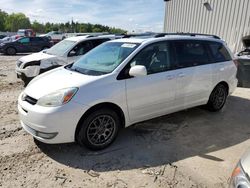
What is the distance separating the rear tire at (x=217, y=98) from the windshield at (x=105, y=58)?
7.33 ft

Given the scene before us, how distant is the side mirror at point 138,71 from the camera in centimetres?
376

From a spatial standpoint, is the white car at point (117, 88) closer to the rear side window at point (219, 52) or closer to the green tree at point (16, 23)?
the rear side window at point (219, 52)

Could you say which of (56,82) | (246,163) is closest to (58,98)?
(56,82)

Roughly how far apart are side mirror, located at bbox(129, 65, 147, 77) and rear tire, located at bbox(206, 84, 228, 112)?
87.4 inches

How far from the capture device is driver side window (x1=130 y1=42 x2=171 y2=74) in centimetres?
412

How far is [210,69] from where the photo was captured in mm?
5094

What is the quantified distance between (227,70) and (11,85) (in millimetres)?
6436

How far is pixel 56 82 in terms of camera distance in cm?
380

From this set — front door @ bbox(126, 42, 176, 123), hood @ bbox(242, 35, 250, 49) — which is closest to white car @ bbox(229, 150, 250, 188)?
front door @ bbox(126, 42, 176, 123)

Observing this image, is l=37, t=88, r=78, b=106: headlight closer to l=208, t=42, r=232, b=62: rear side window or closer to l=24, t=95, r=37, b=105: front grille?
l=24, t=95, r=37, b=105: front grille

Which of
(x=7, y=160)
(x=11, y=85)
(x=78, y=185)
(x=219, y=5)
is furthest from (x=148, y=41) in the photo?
(x=219, y=5)

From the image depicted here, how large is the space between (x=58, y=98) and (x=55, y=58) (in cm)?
465

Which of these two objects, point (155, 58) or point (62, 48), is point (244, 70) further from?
point (62, 48)

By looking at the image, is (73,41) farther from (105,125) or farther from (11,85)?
(105,125)
